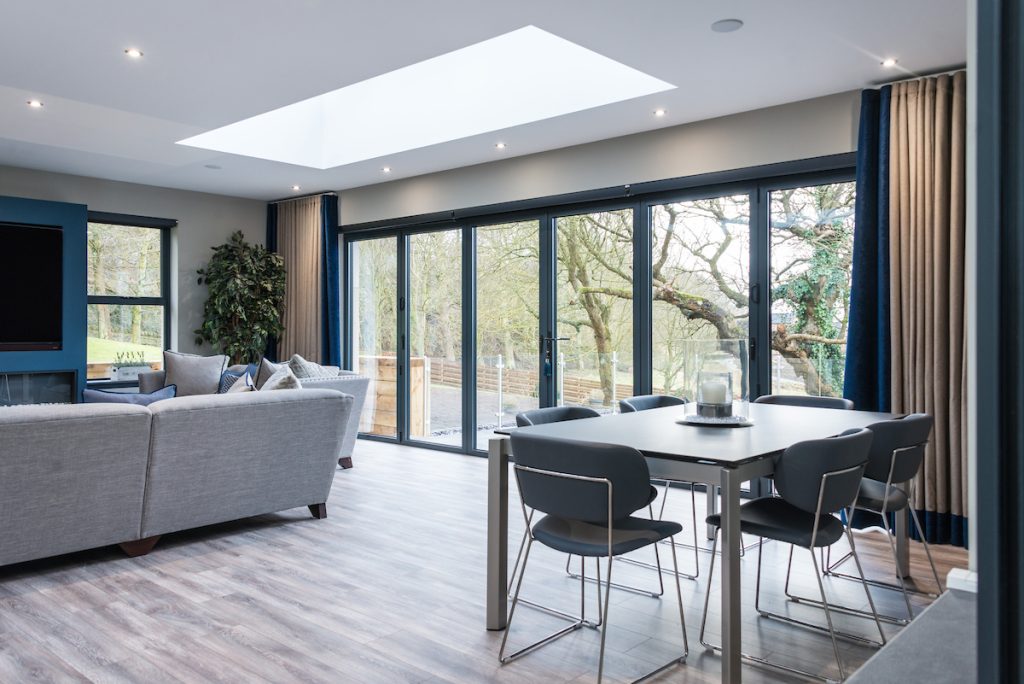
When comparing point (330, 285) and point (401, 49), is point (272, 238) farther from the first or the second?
point (401, 49)

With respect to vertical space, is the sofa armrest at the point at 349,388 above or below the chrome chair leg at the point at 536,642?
above

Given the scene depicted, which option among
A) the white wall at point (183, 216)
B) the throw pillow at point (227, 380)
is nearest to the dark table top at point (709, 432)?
the throw pillow at point (227, 380)

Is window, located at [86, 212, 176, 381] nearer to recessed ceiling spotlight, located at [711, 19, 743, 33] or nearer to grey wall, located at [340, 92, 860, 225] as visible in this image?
grey wall, located at [340, 92, 860, 225]

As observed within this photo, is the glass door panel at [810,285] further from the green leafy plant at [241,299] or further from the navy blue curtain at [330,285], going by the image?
the green leafy plant at [241,299]

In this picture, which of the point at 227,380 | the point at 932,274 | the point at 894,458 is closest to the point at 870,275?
the point at 932,274

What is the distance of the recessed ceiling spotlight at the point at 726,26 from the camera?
3449mm

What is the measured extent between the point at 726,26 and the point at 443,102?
2.80m

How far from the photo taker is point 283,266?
26.3ft

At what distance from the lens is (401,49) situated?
3.94 meters

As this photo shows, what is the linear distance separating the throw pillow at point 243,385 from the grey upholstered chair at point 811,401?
3618 millimetres

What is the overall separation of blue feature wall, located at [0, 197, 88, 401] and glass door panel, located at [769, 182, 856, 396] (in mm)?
5841

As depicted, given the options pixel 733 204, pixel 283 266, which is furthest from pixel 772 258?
pixel 283 266

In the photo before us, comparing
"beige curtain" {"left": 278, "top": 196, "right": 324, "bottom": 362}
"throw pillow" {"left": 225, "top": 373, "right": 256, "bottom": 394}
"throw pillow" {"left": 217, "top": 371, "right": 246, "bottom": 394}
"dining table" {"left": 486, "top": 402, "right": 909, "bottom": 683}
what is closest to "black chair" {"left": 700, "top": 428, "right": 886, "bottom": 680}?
"dining table" {"left": 486, "top": 402, "right": 909, "bottom": 683}

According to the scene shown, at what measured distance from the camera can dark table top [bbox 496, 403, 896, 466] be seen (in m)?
2.40
